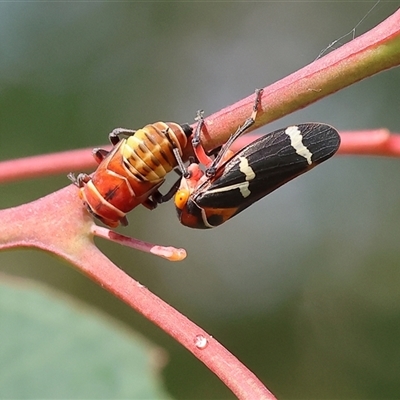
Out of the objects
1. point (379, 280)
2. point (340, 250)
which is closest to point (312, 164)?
point (379, 280)

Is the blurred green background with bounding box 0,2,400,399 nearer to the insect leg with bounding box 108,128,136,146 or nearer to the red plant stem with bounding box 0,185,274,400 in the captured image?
the insect leg with bounding box 108,128,136,146

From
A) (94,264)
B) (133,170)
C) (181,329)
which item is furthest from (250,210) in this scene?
(181,329)

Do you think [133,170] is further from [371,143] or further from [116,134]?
[371,143]

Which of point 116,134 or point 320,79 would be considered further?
point 116,134

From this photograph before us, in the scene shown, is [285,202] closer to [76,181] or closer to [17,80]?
[17,80]

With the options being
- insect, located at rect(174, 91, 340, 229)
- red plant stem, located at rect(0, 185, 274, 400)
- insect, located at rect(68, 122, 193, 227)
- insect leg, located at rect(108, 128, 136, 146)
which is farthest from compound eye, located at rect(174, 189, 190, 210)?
red plant stem, located at rect(0, 185, 274, 400)

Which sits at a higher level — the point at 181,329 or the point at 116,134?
the point at 116,134
